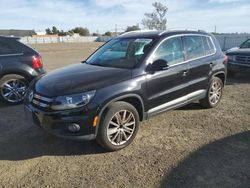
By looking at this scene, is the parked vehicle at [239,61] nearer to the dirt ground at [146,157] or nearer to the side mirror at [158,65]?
the dirt ground at [146,157]

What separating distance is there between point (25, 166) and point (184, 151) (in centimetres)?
226

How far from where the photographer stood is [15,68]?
635 centimetres

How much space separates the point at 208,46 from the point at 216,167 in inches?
120

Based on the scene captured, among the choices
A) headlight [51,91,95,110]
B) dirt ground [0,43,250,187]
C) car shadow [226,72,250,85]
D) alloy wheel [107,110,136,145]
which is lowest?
dirt ground [0,43,250,187]

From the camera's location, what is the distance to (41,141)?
4.40 meters

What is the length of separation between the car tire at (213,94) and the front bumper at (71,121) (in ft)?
9.93

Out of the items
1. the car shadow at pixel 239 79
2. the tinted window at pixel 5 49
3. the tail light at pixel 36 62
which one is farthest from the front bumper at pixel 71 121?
the car shadow at pixel 239 79

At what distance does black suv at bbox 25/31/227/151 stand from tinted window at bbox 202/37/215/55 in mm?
25

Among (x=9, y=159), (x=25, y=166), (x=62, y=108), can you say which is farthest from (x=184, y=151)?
(x=9, y=159)

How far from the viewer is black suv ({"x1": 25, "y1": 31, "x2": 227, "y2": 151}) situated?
367cm

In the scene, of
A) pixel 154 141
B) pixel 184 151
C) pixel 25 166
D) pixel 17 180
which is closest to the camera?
pixel 17 180

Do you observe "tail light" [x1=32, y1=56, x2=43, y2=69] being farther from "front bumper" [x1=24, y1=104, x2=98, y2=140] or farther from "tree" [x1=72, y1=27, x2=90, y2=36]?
"tree" [x1=72, y1=27, x2=90, y2=36]

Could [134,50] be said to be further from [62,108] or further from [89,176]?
[89,176]

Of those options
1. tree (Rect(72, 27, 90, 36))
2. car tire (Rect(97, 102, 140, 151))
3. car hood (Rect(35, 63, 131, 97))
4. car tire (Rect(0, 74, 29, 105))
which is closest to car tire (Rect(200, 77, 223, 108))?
car tire (Rect(97, 102, 140, 151))
